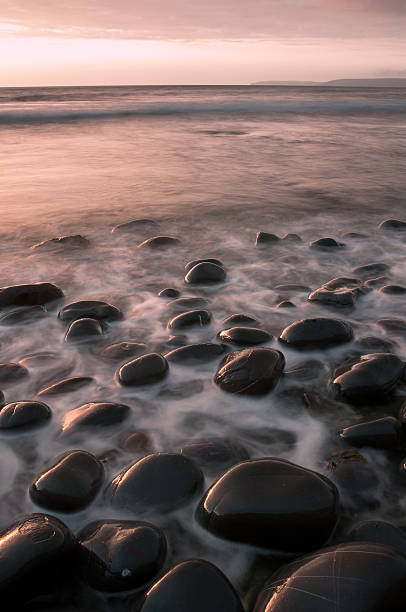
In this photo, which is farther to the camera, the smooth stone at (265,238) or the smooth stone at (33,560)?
the smooth stone at (265,238)

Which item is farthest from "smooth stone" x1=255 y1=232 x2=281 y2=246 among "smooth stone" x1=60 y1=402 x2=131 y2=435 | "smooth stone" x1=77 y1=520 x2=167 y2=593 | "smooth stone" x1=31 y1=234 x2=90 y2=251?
"smooth stone" x1=77 y1=520 x2=167 y2=593

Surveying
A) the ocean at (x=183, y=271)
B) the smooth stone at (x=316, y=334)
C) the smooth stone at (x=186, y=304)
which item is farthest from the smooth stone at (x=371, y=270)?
the smooth stone at (x=186, y=304)

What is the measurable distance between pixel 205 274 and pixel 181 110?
18677mm

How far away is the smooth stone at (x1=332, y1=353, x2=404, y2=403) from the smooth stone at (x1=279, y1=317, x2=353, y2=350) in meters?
0.38

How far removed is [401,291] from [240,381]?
1.72 metres

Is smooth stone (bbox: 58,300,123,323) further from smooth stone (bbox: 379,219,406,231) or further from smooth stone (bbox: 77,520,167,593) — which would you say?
smooth stone (bbox: 379,219,406,231)

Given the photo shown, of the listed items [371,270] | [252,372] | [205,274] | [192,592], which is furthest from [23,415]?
[371,270]

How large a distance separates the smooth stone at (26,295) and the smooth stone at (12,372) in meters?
0.80

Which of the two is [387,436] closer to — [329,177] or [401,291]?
[401,291]

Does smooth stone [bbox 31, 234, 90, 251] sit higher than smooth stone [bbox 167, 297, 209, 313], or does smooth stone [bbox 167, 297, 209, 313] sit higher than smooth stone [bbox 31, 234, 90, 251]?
smooth stone [bbox 31, 234, 90, 251]

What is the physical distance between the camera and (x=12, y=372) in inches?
97.4

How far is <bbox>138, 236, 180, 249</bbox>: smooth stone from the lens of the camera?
453 cm

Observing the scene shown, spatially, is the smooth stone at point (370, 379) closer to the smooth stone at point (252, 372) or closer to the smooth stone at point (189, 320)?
the smooth stone at point (252, 372)

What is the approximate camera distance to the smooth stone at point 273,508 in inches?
56.8
